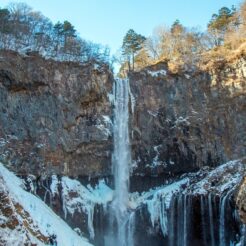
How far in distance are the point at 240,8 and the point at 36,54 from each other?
2236 centimetres

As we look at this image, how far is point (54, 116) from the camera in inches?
1187

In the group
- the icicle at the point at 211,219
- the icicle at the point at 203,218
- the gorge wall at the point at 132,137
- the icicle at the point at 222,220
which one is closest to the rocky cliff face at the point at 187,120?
the gorge wall at the point at 132,137

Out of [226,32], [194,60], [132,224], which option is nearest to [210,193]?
[132,224]

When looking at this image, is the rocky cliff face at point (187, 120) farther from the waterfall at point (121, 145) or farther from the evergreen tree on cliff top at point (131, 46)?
the evergreen tree on cliff top at point (131, 46)

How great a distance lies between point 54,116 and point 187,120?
9.99 metres

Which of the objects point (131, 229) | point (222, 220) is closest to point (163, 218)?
point (131, 229)

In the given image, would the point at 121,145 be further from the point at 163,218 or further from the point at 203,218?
the point at 203,218

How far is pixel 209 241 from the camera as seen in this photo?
25812 mm

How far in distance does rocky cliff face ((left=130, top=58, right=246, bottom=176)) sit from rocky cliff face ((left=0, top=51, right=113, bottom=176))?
2768 millimetres

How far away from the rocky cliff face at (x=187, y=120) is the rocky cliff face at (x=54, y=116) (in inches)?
109

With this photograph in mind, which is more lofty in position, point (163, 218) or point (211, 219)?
A: point (211, 219)

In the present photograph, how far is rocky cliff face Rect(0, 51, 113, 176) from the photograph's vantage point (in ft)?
94.6

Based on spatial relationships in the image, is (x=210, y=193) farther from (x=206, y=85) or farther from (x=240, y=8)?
(x=240, y=8)

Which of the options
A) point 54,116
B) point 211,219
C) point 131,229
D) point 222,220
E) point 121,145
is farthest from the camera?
point 121,145
